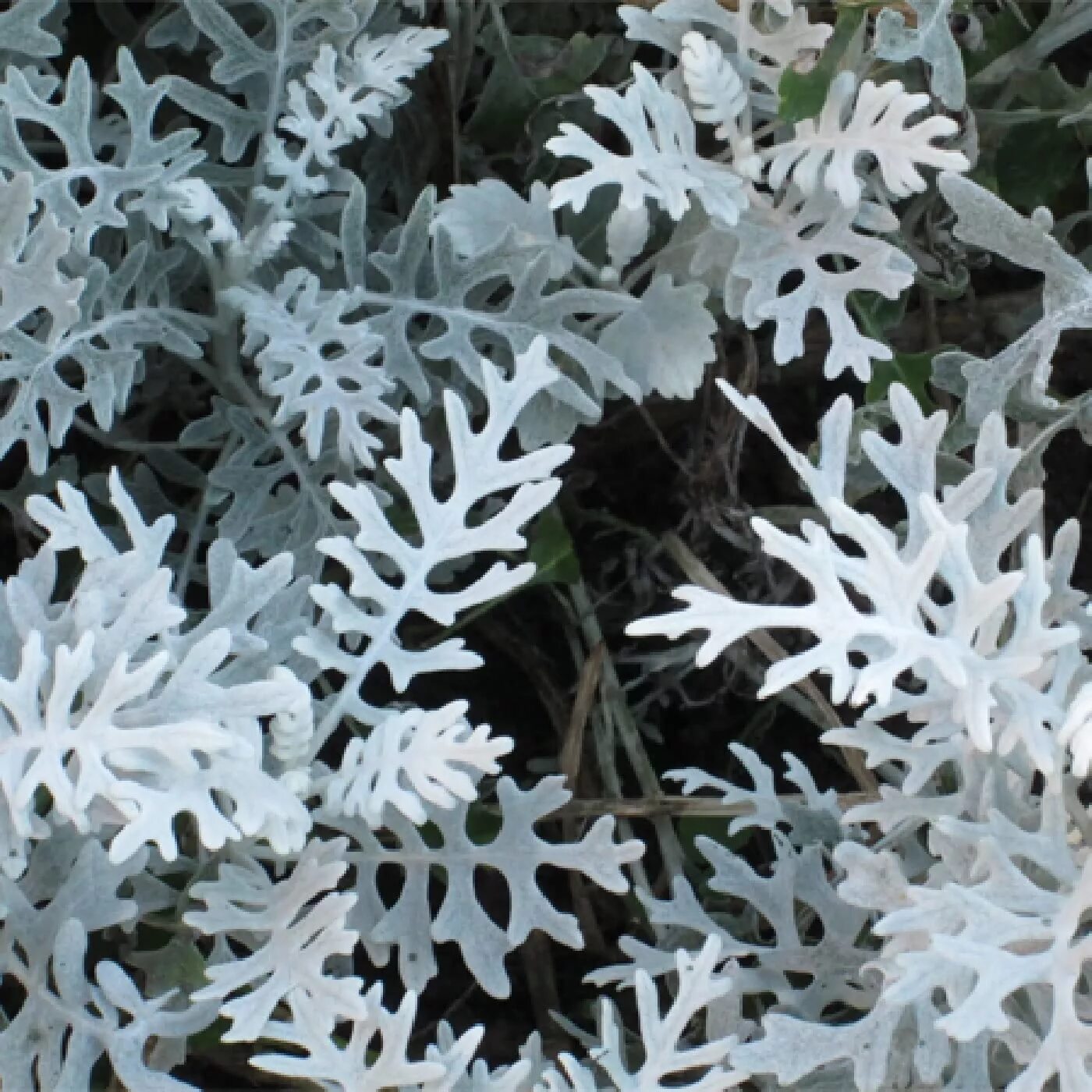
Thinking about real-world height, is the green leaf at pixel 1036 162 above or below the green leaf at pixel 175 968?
above

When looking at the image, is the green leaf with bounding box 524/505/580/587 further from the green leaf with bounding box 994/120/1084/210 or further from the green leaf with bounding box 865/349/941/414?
the green leaf with bounding box 994/120/1084/210

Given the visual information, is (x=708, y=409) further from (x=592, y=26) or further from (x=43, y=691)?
(x=43, y=691)

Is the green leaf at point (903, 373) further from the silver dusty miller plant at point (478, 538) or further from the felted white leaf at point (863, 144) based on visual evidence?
the felted white leaf at point (863, 144)

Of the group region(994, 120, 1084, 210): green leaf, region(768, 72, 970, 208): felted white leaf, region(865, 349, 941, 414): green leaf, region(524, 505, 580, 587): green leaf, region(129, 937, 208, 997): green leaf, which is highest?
region(768, 72, 970, 208): felted white leaf

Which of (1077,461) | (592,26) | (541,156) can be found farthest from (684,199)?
(1077,461)

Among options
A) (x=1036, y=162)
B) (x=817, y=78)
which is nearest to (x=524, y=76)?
(x=817, y=78)

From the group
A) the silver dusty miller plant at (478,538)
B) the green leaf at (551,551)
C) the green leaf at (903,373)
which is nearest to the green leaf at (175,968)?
the silver dusty miller plant at (478,538)

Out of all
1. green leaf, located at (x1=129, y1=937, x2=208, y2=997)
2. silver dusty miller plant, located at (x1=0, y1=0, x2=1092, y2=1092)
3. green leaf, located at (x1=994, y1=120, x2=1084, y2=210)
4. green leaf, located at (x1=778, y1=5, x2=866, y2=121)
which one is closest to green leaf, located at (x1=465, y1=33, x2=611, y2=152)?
silver dusty miller plant, located at (x1=0, y1=0, x2=1092, y2=1092)
